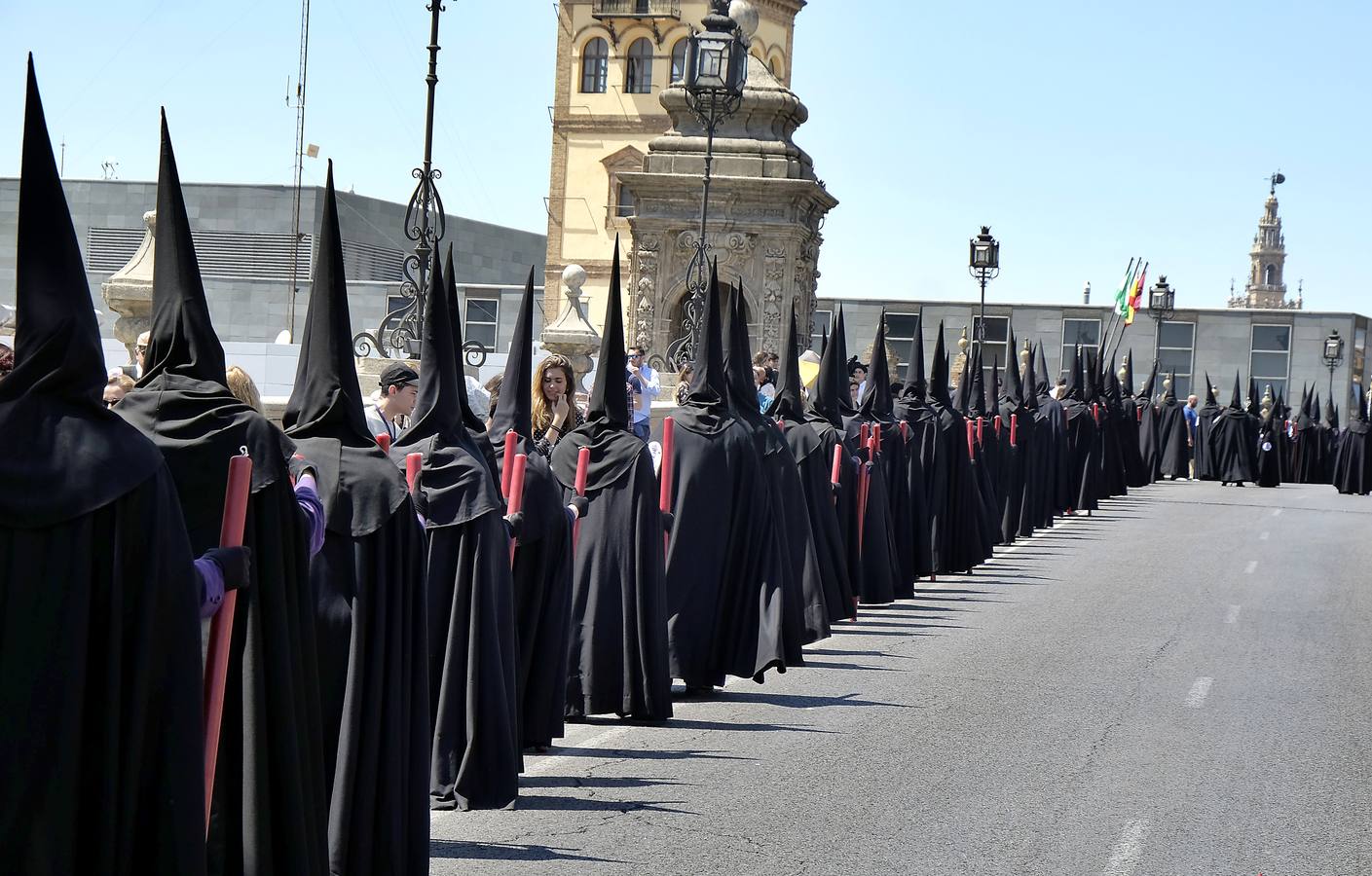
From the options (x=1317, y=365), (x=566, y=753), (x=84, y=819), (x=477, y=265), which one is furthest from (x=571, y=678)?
(x=477, y=265)

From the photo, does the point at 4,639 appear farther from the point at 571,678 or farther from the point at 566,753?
the point at 571,678

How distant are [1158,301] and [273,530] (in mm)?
37849

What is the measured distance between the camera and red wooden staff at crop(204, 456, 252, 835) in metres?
4.74

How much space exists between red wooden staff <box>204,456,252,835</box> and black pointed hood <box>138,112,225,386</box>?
328 millimetres

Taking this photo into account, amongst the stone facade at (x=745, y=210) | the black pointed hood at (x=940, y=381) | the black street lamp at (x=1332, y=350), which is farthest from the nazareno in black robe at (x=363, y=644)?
the black street lamp at (x=1332, y=350)

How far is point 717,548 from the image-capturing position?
1118cm

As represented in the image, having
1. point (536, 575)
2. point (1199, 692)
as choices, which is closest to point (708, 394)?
point (536, 575)

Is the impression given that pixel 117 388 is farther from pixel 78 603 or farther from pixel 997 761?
pixel 997 761

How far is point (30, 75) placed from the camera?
4.16 metres

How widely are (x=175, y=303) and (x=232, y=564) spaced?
0.71m

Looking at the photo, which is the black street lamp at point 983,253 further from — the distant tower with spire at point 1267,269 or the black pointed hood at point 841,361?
the distant tower with spire at point 1267,269

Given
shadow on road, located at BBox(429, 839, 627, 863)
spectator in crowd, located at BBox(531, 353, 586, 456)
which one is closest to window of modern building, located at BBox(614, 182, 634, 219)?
spectator in crowd, located at BBox(531, 353, 586, 456)

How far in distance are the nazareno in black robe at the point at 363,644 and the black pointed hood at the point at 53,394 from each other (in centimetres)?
174

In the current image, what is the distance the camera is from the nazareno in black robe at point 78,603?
4062mm
